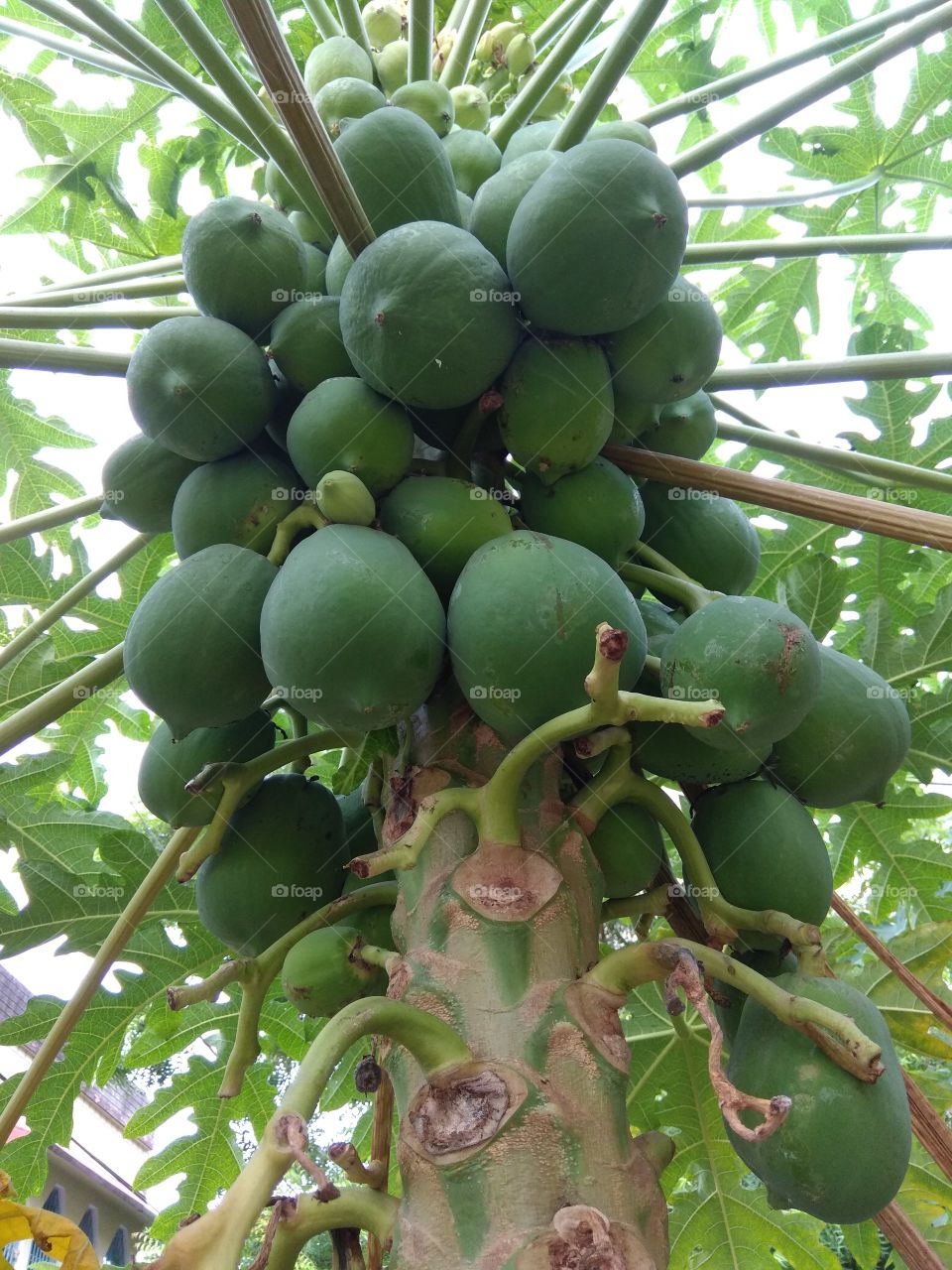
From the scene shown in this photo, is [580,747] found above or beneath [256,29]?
beneath

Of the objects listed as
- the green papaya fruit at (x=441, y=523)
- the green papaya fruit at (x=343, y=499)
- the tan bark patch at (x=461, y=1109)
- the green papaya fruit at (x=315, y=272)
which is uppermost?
the green papaya fruit at (x=315, y=272)

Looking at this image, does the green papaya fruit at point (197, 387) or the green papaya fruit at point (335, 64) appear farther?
the green papaya fruit at point (335, 64)

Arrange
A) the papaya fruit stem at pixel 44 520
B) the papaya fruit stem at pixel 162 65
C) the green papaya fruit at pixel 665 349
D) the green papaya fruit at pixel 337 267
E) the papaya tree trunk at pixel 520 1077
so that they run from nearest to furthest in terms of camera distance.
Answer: the papaya tree trunk at pixel 520 1077
the green papaya fruit at pixel 665 349
the green papaya fruit at pixel 337 267
the papaya fruit stem at pixel 162 65
the papaya fruit stem at pixel 44 520

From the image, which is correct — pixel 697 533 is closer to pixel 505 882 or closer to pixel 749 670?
pixel 749 670

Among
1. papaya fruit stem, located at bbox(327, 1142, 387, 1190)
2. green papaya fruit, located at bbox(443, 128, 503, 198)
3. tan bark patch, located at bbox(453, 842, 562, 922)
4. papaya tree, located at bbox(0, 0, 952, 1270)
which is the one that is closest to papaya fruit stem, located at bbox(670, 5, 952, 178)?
papaya tree, located at bbox(0, 0, 952, 1270)

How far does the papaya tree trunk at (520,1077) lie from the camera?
1154mm

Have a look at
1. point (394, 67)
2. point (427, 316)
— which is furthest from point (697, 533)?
point (394, 67)

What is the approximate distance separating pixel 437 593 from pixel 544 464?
0.30 meters

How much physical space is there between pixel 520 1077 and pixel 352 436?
979mm

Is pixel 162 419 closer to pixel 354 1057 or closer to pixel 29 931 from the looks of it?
pixel 29 931

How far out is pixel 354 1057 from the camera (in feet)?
9.62

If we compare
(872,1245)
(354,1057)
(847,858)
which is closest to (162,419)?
(354,1057)

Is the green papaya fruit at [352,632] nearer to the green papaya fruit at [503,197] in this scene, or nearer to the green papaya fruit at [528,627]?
the green papaya fruit at [528,627]

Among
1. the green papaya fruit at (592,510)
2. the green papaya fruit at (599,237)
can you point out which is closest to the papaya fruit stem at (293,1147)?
the green papaya fruit at (592,510)
